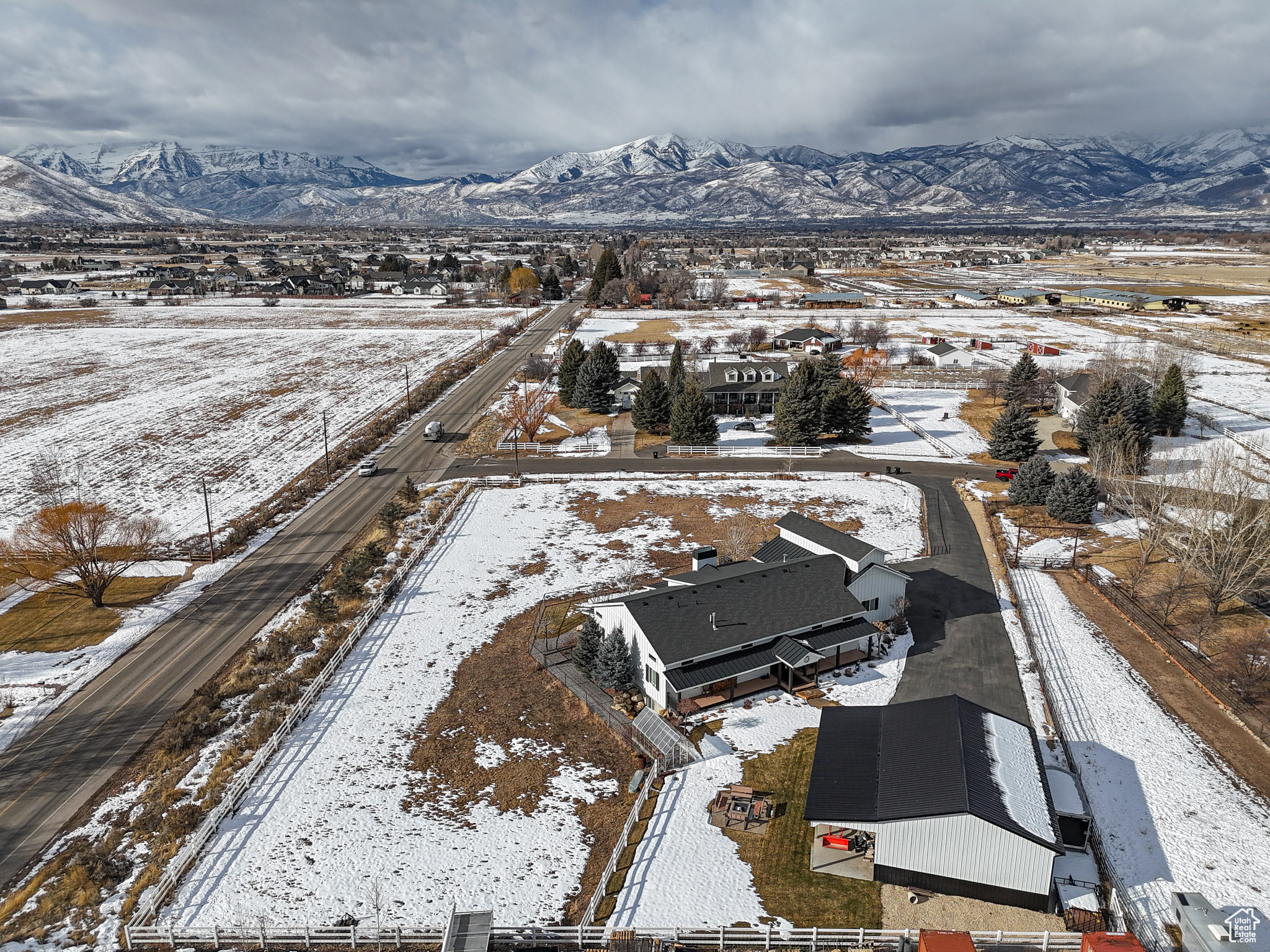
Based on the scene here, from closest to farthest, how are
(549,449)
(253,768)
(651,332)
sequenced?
(253,768) → (549,449) → (651,332)

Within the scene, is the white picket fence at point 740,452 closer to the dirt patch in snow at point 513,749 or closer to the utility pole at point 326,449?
the utility pole at point 326,449

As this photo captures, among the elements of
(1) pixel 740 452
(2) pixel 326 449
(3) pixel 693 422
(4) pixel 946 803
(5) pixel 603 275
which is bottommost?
(4) pixel 946 803

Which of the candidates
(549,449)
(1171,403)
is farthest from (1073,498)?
(549,449)

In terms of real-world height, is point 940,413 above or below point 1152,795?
above

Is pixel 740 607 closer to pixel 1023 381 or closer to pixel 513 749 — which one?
pixel 513 749

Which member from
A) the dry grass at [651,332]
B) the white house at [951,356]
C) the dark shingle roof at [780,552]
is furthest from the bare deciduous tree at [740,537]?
the dry grass at [651,332]

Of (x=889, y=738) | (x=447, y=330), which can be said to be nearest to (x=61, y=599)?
(x=889, y=738)

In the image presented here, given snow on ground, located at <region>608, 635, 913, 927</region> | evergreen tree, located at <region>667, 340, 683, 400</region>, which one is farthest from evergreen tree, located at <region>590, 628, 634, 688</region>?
evergreen tree, located at <region>667, 340, 683, 400</region>
